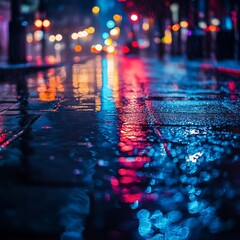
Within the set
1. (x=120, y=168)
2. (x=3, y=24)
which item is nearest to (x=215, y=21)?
(x=3, y=24)

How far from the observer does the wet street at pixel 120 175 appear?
3709 mm

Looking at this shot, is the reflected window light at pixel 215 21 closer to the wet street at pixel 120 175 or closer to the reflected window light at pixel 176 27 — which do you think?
the reflected window light at pixel 176 27

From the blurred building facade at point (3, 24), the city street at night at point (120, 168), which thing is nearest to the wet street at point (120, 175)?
the city street at night at point (120, 168)

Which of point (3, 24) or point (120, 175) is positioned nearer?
point (120, 175)

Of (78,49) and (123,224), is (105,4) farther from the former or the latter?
(123,224)

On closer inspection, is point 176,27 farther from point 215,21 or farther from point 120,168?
point 120,168

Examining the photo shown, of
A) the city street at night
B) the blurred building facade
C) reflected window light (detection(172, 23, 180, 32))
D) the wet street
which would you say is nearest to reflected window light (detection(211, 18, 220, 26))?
reflected window light (detection(172, 23, 180, 32))

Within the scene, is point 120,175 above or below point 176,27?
below

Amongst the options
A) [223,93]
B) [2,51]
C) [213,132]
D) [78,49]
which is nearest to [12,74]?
[223,93]

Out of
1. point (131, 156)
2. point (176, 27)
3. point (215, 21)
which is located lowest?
point (131, 156)

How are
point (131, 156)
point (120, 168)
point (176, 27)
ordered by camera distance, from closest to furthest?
1. point (120, 168)
2. point (131, 156)
3. point (176, 27)

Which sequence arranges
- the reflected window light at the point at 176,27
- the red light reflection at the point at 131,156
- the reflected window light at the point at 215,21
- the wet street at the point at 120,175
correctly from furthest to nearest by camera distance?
the reflected window light at the point at 176,27 < the reflected window light at the point at 215,21 < the red light reflection at the point at 131,156 < the wet street at the point at 120,175

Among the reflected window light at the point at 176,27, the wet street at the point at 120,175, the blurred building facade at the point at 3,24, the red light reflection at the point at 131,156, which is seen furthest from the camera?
the blurred building facade at the point at 3,24

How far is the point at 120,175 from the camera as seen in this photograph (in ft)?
17.0
